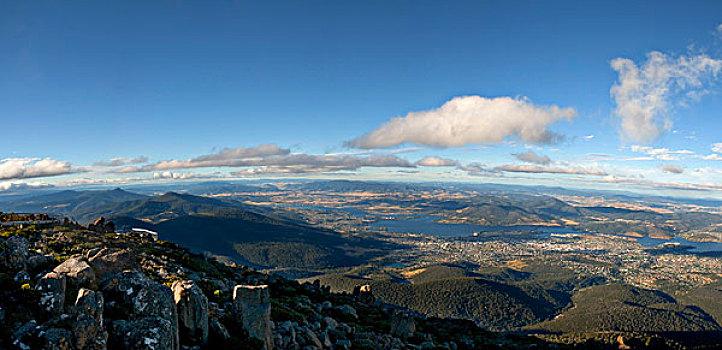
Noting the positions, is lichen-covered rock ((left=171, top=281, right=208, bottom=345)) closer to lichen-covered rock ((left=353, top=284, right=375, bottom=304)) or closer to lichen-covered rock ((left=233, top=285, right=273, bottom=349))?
lichen-covered rock ((left=233, top=285, right=273, bottom=349))

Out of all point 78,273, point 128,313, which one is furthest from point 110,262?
point 128,313

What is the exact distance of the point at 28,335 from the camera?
13422mm

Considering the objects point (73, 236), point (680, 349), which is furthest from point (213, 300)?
point (680, 349)

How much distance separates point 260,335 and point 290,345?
136 inches

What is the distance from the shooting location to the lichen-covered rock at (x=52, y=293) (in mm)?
16531

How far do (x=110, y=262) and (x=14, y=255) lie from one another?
6248 millimetres

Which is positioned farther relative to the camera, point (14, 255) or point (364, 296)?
point (364, 296)

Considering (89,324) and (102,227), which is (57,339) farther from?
(102,227)

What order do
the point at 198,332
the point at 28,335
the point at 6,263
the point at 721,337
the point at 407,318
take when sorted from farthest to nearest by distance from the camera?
1. the point at 721,337
2. the point at 407,318
3. the point at 6,263
4. the point at 198,332
5. the point at 28,335

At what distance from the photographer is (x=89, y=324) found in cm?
1448

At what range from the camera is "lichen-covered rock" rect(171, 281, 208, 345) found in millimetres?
20219

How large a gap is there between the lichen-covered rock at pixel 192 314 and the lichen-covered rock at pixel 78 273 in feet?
16.7

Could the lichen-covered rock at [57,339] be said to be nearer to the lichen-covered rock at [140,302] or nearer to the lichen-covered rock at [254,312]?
the lichen-covered rock at [140,302]

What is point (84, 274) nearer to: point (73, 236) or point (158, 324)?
point (158, 324)
